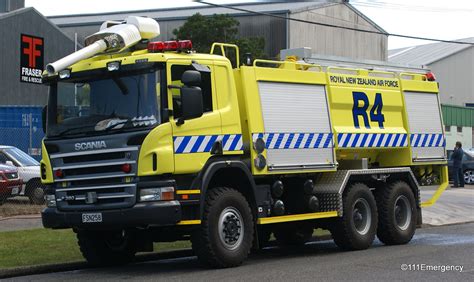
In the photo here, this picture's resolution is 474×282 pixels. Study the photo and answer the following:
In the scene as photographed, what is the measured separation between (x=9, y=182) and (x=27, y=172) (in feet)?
5.11

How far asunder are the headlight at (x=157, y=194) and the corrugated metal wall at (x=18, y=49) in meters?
34.7

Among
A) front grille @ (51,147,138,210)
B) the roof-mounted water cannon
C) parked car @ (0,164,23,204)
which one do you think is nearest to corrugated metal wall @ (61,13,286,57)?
parked car @ (0,164,23,204)

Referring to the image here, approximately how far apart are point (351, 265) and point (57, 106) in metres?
4.76

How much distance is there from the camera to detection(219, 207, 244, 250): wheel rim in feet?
36.8

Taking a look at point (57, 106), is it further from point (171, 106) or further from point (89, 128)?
point (171, 106)

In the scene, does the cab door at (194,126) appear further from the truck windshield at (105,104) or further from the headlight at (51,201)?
the headlight at (51,201)

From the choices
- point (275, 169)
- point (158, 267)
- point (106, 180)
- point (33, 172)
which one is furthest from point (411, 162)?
point (33, 172)

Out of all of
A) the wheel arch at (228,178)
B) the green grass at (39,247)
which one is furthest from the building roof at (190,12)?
the wheel arch at (228,178)

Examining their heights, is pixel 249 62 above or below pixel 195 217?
above

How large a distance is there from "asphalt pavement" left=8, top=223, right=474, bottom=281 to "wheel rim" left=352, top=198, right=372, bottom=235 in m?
0.40

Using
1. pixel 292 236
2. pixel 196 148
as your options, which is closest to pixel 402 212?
pixel 292 236

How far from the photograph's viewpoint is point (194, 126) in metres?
11.0

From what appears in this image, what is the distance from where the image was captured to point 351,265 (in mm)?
11477

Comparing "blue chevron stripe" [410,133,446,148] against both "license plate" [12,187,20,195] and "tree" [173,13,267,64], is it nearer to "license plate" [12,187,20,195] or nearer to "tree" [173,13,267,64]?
"license plate" [12,187,20,195]
